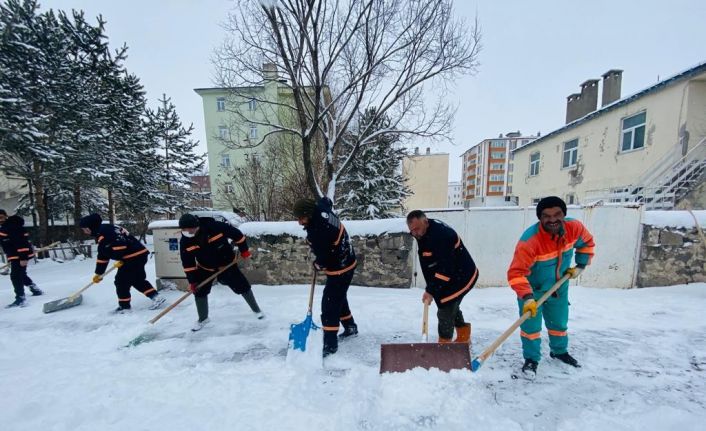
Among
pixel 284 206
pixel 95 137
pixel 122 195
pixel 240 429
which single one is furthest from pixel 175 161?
pixel 240 429

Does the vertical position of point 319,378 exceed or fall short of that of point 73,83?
it falls short

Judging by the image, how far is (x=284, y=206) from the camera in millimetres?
11352

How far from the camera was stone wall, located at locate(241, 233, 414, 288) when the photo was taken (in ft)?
15.7

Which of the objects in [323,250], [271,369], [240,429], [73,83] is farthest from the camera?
[73,83]

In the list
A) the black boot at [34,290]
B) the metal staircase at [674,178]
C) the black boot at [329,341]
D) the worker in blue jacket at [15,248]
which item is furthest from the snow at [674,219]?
the black boot at [34,290]

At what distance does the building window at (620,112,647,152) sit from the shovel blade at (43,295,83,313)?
15279mm

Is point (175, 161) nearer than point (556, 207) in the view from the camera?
No

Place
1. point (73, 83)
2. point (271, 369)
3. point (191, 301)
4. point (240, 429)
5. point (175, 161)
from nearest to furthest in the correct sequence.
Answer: point (240, 429)
point (271, 369)
point (191, 301)
point (73, 83)
point (175, 161)

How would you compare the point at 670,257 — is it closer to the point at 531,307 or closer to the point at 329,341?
the point at 531,307

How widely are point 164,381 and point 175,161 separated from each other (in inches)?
760

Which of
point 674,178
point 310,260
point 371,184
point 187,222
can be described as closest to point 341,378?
point 187,222

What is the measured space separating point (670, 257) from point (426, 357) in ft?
16.2

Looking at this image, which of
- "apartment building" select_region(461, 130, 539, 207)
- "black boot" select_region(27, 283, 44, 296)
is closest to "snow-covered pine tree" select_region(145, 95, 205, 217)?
"black boot" select_region(27, 283, 44, 296)

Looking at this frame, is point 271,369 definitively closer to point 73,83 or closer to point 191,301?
point 191,301
